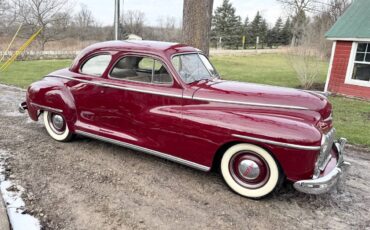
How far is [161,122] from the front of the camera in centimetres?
404

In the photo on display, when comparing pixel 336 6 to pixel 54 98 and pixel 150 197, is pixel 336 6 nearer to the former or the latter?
pixel 54 98

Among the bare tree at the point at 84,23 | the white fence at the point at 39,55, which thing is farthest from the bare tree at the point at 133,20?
the white fence at the point at 39,55

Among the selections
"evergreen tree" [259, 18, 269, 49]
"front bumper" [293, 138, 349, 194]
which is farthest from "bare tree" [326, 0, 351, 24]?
"front bumper" [293, 138, 349, 194]

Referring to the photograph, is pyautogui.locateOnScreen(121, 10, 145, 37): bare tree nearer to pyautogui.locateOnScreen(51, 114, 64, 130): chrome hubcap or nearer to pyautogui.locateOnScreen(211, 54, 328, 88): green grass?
pyautogui.locateOnScreen(211, 54, 328, 88): green grass

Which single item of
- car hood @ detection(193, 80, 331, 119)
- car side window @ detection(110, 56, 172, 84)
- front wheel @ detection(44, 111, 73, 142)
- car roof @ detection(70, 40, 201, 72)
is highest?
car roof @ detection(70, 40, 201, 72)

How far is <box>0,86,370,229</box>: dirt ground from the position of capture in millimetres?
3129

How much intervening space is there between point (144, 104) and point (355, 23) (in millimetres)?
11170

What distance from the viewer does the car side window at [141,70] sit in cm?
416

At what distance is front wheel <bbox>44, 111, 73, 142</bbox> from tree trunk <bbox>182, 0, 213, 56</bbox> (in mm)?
3528

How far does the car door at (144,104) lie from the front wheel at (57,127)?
3.28ft

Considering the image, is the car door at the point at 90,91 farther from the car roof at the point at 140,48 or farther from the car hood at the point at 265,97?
the car hood at the point at 265,97

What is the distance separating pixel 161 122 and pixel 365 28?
1068cm

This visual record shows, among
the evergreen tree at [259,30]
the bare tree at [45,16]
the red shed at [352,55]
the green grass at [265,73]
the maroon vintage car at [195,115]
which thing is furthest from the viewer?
the evergreen tree at [259,30]

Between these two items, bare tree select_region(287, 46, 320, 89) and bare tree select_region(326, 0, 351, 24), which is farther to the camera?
bare tree select_region(326, 0, 351, 24)
